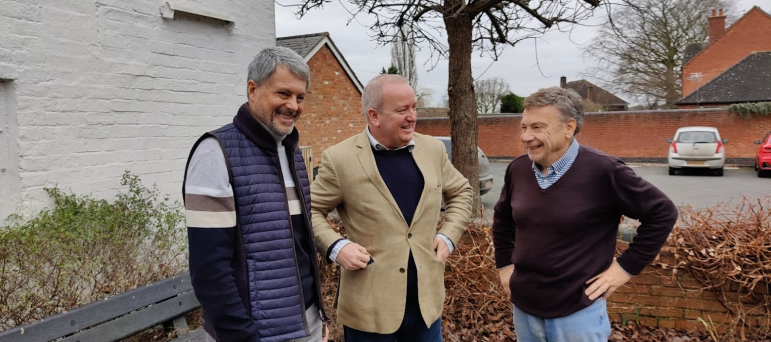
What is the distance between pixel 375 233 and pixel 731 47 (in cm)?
3723

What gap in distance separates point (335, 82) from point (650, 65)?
76.9ft

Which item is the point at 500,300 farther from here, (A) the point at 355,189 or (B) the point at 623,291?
(A) the point at 355,189

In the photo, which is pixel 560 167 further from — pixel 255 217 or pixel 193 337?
pixel 193 337

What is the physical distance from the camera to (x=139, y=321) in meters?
3.09

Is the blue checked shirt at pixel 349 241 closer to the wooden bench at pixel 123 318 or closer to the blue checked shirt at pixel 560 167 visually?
the blue checked shirt at pixel 560 167

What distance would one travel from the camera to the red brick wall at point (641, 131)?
22641 mm

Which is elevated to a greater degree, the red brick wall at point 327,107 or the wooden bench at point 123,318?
the red brick wall at point 327,107

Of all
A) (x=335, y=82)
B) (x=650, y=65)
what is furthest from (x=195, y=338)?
(x=650, y=65)

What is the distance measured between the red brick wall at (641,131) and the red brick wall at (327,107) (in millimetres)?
9706

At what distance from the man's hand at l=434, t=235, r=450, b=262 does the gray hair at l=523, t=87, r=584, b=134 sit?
727mm

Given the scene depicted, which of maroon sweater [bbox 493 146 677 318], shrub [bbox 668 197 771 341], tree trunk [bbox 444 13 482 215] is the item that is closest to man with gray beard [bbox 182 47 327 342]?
maroon sweater [bbox 493 146 677 318]

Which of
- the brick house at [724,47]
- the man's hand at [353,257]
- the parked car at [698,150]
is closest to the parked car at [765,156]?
the parked car at [698,150]

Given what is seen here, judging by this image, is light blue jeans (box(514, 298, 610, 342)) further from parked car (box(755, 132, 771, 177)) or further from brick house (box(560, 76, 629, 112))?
brick house (box(560, 76, 629, 112))

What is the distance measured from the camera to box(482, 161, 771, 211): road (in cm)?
1232
